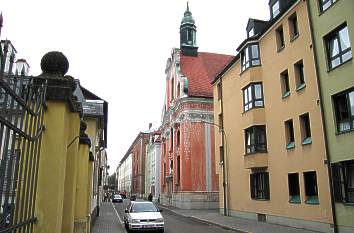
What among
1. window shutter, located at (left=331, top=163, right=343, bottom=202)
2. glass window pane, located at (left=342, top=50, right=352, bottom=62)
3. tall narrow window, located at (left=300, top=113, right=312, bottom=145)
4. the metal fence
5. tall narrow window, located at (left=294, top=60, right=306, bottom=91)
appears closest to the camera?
the metal fence

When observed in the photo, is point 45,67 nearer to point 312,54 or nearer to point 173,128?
point 312,54

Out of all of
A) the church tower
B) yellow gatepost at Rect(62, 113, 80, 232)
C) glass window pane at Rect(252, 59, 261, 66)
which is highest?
the church tower

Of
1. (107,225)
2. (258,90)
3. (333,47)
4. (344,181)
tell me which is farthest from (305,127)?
(107,225)

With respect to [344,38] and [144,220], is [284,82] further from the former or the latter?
[144,220]

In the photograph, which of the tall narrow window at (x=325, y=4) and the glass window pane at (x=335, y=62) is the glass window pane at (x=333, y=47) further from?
the tall narrow window at (x=325, y=4)

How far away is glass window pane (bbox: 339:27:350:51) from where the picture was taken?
1605 cm

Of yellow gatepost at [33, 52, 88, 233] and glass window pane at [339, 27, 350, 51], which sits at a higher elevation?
glass window pane at [339, 27, 350, 51]

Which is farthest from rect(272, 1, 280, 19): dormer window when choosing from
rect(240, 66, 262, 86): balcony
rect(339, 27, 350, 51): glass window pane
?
rect(339, 27, 350, 51): glass window pane

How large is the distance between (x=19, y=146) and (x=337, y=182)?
15106 mm

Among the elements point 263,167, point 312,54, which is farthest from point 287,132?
point 312,54

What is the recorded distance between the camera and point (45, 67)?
530 centimetres

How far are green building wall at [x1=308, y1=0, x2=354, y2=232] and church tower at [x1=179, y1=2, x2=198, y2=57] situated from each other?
31342 mm

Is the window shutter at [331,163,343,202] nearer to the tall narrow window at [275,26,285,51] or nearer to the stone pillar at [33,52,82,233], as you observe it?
the tall narrow window at [275,26,285,51]

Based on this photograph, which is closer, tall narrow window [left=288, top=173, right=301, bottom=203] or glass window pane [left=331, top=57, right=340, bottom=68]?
glass window pane [left=331, top=57, right=340, bottom=68]
